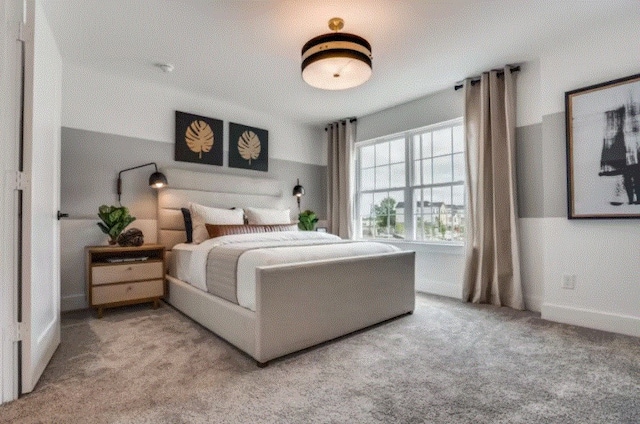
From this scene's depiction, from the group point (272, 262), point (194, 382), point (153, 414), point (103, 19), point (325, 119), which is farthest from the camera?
point (325, 119)

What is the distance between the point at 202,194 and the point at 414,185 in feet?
8.99

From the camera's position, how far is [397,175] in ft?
14.7

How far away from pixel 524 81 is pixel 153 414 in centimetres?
405

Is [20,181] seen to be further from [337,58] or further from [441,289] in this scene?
[441,289]

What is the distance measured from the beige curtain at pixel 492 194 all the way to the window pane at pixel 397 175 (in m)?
1.01

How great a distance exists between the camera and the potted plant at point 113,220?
10.1 ft

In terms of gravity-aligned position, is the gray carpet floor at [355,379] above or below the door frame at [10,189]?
below

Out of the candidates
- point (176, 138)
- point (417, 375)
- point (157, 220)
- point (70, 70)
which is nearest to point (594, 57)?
point (417, 375)

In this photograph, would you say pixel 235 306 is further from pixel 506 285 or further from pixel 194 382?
pixel 506 285

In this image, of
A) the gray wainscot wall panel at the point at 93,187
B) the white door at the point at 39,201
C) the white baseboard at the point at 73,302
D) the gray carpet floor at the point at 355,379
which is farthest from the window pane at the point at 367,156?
the white baseboard at the point at 73,302

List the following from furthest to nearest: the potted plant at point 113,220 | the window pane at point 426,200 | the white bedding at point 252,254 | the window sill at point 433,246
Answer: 1. the window pane at point 426,200
2. the window sill at point 433,246
3. the potted plant at point 113,220
4. the white bedding at point 252,254

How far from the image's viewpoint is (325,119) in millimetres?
5035

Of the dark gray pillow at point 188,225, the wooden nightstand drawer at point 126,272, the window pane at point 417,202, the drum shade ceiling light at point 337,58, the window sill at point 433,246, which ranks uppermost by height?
the drum shade ceiling light at point 337,58

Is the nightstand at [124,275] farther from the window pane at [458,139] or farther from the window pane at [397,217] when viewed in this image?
the window pane at [458,139]
